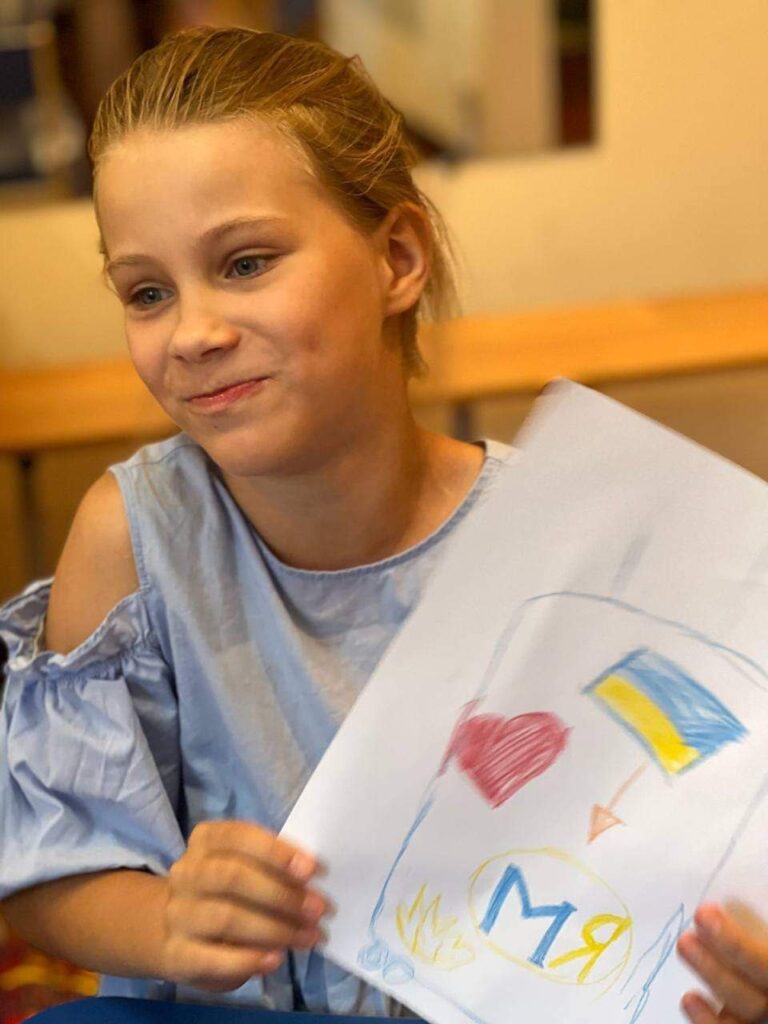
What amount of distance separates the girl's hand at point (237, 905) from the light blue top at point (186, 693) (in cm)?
11

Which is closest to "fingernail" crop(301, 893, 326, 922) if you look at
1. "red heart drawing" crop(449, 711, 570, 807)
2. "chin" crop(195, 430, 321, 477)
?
"red heart drawing" crop(449, 711, 570, 807)

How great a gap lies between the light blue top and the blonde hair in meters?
0.21

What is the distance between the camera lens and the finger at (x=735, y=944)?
60 cm

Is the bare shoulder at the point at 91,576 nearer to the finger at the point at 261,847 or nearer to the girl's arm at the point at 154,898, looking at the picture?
the girl's arm at the point at 154,898

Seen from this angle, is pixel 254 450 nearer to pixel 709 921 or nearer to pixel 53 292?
pixel 709 921

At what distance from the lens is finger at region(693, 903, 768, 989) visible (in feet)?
1.97

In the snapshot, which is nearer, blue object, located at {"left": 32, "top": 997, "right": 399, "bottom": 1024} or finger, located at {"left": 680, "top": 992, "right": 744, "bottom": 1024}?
finger, located at {"left": 680, "top": 992, "right": 744, "bottom": 1024}

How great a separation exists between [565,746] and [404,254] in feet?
1.17

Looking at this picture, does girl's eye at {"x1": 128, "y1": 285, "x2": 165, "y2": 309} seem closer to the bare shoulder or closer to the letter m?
the bare shoulder

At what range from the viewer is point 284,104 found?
771 millimetres

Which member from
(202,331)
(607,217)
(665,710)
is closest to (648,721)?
(665,710)

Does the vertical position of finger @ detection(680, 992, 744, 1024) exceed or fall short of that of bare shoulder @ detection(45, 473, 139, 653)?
it falls short

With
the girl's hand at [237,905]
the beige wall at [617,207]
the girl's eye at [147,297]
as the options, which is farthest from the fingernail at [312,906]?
the beige wall at [617,207]

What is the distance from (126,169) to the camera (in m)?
0.73
